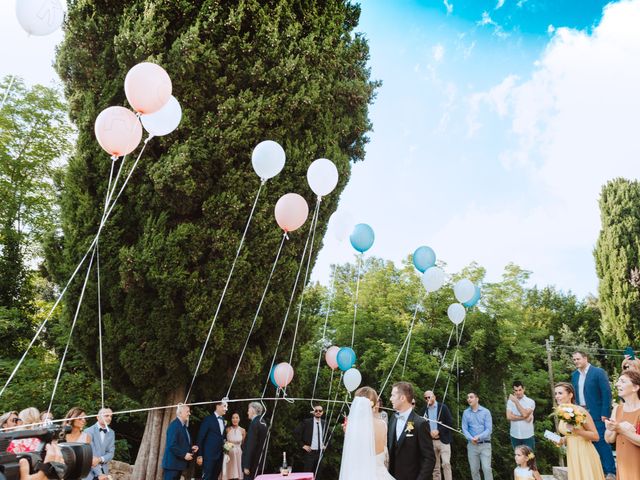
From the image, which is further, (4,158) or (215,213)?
(4,158)

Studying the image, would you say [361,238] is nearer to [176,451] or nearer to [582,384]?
[582,384]

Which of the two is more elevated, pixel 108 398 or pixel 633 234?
pixel 633 234

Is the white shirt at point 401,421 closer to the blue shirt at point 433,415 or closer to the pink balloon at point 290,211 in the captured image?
the pink balloon at point 290,211

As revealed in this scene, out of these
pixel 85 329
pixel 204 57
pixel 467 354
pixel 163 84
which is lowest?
pixel 85 329

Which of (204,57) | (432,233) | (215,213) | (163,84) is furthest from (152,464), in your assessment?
(432,233)

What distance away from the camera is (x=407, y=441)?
3643 mm

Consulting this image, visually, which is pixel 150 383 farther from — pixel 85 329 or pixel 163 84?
pixel 163 84

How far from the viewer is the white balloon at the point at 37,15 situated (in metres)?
3.77

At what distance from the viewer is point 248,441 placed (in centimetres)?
632

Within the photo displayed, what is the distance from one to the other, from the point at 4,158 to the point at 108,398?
778cm

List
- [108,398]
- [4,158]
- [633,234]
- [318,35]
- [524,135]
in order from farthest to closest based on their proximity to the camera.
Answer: [633,234]
[524,135]
[4,158]
[108,398]
[318,35]

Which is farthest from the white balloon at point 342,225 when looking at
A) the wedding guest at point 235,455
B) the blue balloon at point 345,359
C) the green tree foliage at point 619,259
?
the green tree foliage at point 619,259

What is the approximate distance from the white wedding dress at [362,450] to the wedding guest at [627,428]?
1.91m

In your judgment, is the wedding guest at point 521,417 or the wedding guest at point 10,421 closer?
the wedding guest at point 10,421
